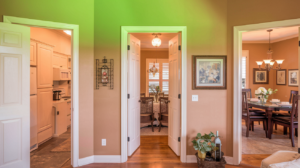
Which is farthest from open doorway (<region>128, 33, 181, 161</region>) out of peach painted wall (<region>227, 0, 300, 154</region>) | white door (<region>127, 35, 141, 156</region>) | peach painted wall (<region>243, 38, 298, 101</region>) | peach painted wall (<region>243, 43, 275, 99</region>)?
peach painted wall (<region>243, 38, 298, 101</region>)

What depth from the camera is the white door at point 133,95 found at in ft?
10.7

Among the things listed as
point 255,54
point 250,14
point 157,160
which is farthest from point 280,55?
point 157,160

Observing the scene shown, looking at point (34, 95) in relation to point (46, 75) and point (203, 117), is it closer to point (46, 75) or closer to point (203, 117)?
point (46, 75)

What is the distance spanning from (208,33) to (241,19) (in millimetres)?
592

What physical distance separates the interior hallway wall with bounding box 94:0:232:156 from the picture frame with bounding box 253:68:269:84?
455 cm

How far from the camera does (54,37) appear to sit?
183 inches

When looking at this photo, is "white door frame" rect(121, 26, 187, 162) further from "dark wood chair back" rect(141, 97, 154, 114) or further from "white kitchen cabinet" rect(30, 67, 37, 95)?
"white kitchen cabinet" rect(30, 67, 37, 95)

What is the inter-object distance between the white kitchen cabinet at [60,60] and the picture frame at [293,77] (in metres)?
7.65

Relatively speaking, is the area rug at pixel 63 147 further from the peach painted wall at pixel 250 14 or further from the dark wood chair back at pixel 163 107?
the peach painted wall at pixel 250 14

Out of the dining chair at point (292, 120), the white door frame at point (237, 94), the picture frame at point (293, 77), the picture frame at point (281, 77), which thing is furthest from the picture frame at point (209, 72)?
the picture frame at point (281, 77)

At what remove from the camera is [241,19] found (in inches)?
115

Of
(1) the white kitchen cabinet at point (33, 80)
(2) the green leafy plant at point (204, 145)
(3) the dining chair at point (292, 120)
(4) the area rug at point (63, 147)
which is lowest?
(4) the area rug at point (63, 147)

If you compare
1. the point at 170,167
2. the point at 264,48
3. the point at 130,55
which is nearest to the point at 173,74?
the point at 130,55

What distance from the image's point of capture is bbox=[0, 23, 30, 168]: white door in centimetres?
238
